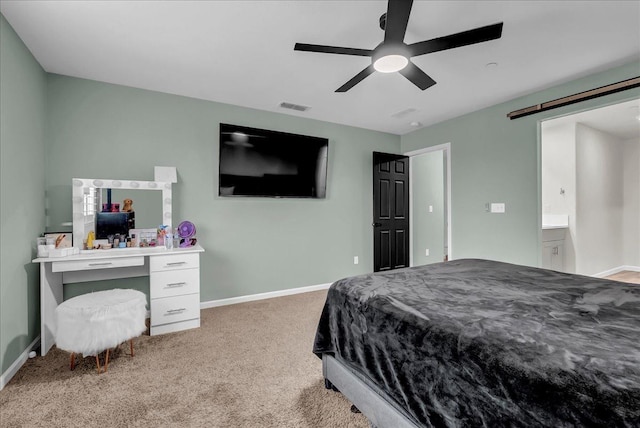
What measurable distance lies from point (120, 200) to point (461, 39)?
3447mm

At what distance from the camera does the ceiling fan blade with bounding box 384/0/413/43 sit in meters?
1.58

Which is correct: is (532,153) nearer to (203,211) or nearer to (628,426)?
(628,426)

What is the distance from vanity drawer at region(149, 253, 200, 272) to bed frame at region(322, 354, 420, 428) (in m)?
1.80

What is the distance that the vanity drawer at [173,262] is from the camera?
2.89m

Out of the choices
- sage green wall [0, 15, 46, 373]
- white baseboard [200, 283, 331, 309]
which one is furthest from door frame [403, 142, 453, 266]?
sage green wall [0, 15, 46, 373]

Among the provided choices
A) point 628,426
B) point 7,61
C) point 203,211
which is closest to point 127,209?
point 203,211

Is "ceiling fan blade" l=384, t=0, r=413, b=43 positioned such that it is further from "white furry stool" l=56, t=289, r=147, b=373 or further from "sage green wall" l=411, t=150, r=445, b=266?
"sage green wall" l=411, t=150, r=445, b=266

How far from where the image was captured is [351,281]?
6.39 feet

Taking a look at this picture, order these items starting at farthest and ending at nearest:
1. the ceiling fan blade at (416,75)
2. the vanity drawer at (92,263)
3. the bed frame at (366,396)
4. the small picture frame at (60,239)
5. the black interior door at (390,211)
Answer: the black interior door at (390,211)
the small picture frame at (60,239)
the vanity drawer at (92,263)
the ceiling fan blade at (416,75)
the bed frame at (366,396)

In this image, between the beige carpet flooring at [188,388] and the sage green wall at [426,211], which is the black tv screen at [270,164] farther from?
the sage green wall at [426,211]

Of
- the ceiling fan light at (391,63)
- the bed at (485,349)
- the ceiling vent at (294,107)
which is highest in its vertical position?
the ceiling vent at (294,107)

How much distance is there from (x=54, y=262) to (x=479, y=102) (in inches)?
192

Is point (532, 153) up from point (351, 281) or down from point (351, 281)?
up

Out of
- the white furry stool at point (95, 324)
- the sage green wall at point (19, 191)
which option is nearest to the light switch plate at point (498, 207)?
the white furry stool at point (95, 324)
